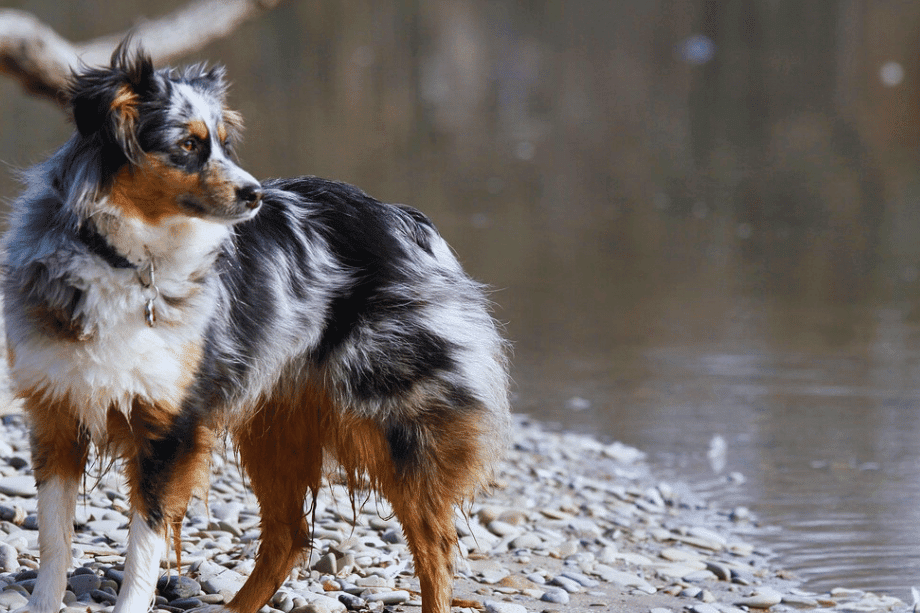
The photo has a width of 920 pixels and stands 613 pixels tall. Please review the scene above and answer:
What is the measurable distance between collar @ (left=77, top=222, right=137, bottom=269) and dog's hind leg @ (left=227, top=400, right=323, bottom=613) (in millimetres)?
813

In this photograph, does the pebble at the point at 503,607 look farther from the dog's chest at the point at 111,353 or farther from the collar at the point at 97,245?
the collar at the point at 97,245

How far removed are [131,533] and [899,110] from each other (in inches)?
895

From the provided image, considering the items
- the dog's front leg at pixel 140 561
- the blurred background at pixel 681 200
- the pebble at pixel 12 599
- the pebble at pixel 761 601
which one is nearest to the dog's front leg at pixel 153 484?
the dog's front leg at pixel 140 561

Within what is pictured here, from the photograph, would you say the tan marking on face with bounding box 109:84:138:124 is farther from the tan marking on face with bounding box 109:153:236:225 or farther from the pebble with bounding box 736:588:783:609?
the pebble with bounding box 736:588:783:609

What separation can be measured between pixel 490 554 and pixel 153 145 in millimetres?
2480

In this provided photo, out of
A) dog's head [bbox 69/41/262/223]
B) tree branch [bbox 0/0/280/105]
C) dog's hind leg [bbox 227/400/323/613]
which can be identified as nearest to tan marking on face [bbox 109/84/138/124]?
dog's head [bbox 69/41/262/223]

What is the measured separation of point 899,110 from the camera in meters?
23.1

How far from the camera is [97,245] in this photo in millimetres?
3051

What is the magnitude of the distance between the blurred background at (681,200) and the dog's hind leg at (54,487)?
1.01 metres

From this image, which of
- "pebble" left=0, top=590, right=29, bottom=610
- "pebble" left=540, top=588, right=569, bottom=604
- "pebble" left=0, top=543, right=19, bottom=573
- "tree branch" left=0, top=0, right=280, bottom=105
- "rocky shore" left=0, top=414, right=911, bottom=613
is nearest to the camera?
"pebble" left=0, top=590, right=29, bottom=610

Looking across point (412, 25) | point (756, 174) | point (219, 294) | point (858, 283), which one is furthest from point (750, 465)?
point (412, 25)

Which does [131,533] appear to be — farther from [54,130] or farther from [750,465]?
[54,130]

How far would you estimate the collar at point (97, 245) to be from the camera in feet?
10.00

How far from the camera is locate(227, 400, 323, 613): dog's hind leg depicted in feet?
12.1
